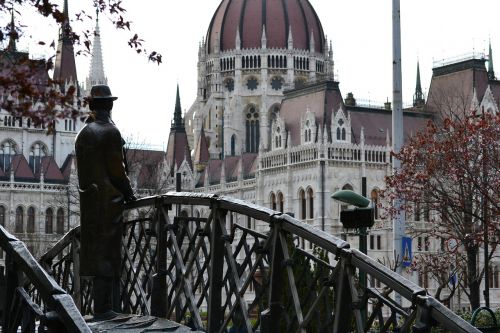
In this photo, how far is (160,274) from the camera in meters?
10.9

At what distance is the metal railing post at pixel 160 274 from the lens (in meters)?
10.8

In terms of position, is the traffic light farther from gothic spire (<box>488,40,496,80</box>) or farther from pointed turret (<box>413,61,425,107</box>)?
pointed turret (<box>413,61,425,107</box>)

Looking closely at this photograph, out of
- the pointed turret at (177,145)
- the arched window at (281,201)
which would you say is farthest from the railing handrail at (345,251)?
the pointed turret at (177,145)

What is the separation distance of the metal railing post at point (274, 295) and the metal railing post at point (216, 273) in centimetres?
85

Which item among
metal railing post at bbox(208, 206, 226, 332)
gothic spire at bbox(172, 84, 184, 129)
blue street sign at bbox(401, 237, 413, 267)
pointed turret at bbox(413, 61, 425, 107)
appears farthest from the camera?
gothic spire at bbox(172, 84, 184, 129)

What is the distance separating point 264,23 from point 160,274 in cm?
10342

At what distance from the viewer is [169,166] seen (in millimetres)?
101750

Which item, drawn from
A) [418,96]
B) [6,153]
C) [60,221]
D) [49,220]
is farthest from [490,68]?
[6,153]

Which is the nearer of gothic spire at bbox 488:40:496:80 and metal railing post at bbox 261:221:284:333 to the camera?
metal railing post at bbox 261:221:284:333

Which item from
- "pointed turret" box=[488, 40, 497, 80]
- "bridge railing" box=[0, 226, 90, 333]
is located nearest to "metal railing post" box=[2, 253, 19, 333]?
"bridge railing" box=[0, 226, 90, 333]

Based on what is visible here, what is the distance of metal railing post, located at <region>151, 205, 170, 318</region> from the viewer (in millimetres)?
10778

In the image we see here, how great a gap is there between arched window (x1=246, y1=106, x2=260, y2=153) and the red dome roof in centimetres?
657

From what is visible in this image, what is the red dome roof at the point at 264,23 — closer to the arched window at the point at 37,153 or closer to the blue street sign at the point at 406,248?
the arched window at the point at 37,153

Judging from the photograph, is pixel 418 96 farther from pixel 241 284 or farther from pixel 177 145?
pixel 241 284
